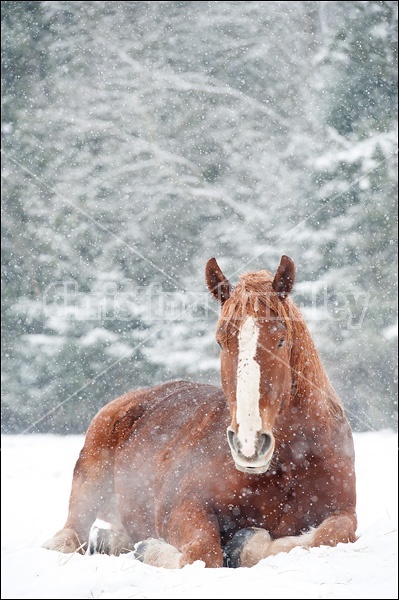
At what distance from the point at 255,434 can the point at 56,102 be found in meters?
14.4

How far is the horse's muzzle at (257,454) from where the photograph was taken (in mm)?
3117

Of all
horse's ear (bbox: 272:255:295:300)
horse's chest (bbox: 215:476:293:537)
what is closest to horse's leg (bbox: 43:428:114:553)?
horse's chest (bbox: 215:476:293:537)

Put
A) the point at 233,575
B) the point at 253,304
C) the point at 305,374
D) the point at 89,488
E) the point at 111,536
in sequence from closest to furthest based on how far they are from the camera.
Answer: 1. the point at 233,575
2. the point at 253,304
3. the point at 305,374
4. the point at 111,536
5. the point at 89,488

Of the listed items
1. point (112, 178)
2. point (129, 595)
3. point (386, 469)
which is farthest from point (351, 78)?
point (129, 595)

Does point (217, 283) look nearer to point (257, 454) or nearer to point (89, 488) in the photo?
point (257, 454)

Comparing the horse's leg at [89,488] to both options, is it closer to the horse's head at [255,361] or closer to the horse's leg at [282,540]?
the horse's leg at [282,540]

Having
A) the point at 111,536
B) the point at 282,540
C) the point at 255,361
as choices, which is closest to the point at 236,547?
the point at 282,540

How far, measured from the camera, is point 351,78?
551 inches

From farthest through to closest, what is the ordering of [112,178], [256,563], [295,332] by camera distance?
1. [112,178]
2. [295,332]
3. [256,563]

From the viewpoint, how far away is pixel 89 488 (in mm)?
5215

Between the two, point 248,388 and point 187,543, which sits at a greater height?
point 248,388

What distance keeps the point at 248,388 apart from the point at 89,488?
8.19 ft

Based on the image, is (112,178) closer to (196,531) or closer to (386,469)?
(386,469)

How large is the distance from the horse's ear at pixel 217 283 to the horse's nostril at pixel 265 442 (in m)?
→ 0.95
